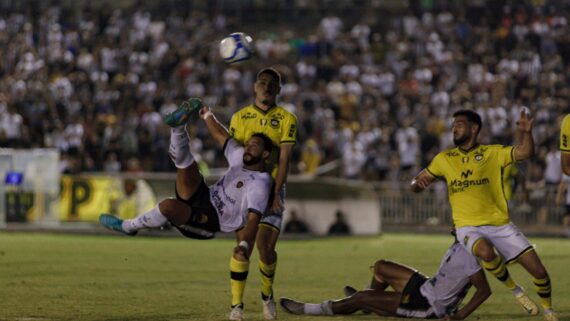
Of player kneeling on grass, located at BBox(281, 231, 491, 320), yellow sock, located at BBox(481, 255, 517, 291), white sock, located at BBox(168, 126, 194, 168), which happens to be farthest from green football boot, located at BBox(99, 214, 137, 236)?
yellow sock, located at BBox(481, 255, 517, 291)

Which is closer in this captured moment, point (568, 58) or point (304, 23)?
point (568, 58)

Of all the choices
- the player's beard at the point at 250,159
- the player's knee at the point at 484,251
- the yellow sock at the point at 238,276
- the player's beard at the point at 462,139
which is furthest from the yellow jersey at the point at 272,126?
the player's knee at the point at 484,251

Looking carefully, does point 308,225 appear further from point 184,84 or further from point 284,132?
point 284,132

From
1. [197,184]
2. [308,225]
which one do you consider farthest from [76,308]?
[308,225]

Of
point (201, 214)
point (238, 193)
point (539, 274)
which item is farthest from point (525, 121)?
point (201, 214)

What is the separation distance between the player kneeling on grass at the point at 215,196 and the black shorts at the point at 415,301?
5.24 ft

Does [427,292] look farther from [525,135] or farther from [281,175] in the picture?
[281,175]

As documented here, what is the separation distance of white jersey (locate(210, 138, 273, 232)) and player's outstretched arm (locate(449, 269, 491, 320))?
7.11ft

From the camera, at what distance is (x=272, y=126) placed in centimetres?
1304

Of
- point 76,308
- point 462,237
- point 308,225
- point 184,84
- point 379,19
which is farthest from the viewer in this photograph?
point 379,19

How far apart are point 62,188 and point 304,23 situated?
14262 millimetres

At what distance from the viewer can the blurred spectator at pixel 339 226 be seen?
28.0 m

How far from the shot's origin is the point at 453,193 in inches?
495

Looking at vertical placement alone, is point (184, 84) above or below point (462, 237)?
above
